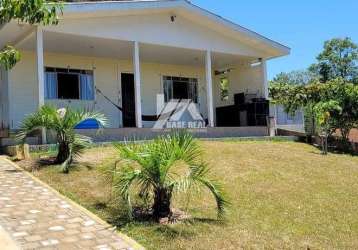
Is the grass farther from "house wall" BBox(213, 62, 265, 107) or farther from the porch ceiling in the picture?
"house wall" BBox(213, 62, 265, 107)

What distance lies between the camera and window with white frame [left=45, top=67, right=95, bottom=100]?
16859mm

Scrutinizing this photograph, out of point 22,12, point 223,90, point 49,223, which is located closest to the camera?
point 22,12

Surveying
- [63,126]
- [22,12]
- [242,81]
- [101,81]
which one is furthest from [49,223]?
[242,81]

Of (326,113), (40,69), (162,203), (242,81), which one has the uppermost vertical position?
(242,81)

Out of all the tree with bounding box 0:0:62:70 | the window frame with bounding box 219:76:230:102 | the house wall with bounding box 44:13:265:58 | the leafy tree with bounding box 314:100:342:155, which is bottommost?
the leafy tree with bounding box 314:100:342:155

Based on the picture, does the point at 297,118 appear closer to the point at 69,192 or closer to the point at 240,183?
the point at 240,183

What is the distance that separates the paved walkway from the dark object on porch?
1223 centimetres

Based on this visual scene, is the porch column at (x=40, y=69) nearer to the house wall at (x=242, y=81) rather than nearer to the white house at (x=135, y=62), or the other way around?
the white house at (x=135, y=62)

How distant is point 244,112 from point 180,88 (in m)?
2.93

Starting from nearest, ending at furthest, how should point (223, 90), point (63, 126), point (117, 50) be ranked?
point (63, 126)
point (117, 50)
point (223, 90)

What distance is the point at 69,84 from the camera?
17344 millimetres

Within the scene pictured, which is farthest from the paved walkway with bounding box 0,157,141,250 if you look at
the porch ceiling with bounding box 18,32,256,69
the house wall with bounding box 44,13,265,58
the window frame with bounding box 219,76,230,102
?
the window frame with bounding box 219,76,230,102

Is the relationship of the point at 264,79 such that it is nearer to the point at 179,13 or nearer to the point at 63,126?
the point at 179,13

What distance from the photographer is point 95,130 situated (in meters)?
14.2
